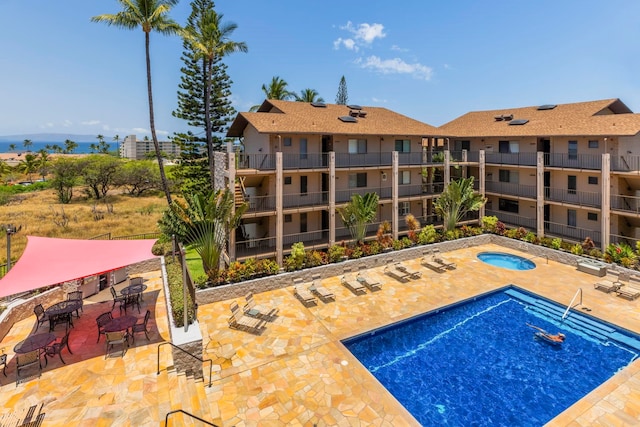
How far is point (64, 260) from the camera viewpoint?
14.0 metres

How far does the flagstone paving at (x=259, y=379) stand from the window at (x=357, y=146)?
13.3 metres

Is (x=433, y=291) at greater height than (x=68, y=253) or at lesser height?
lesser

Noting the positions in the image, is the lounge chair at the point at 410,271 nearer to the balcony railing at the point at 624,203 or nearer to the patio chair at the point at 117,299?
the balcony railing at the point at 624,203

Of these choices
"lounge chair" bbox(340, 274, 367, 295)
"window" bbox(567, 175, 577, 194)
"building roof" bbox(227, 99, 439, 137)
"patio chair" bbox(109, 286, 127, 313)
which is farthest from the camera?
"window" bbox(567, 175, 577, 194)

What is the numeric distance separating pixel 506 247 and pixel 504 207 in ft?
19.1

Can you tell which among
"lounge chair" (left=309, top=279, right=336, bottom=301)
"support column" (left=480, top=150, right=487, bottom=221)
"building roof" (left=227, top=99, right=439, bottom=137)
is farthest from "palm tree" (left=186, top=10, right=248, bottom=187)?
"support column" (left=480, top=150, right=487, bottom=221)

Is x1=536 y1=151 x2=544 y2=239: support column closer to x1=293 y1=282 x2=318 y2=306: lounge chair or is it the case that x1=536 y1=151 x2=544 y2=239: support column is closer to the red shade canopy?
x1=293 y1=282 x2=318 y2=306: lounge chair

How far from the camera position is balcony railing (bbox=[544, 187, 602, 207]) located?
82.9 feet

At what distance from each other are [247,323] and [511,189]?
26789 mm

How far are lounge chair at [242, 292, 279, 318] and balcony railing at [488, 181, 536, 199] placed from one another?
24123mm

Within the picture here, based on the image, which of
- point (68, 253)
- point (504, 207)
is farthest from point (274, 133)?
point (504, 207)

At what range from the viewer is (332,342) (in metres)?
14.3

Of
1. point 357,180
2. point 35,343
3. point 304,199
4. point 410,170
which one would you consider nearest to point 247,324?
point 35,343

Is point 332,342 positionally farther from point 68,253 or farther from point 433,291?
point 68,253
